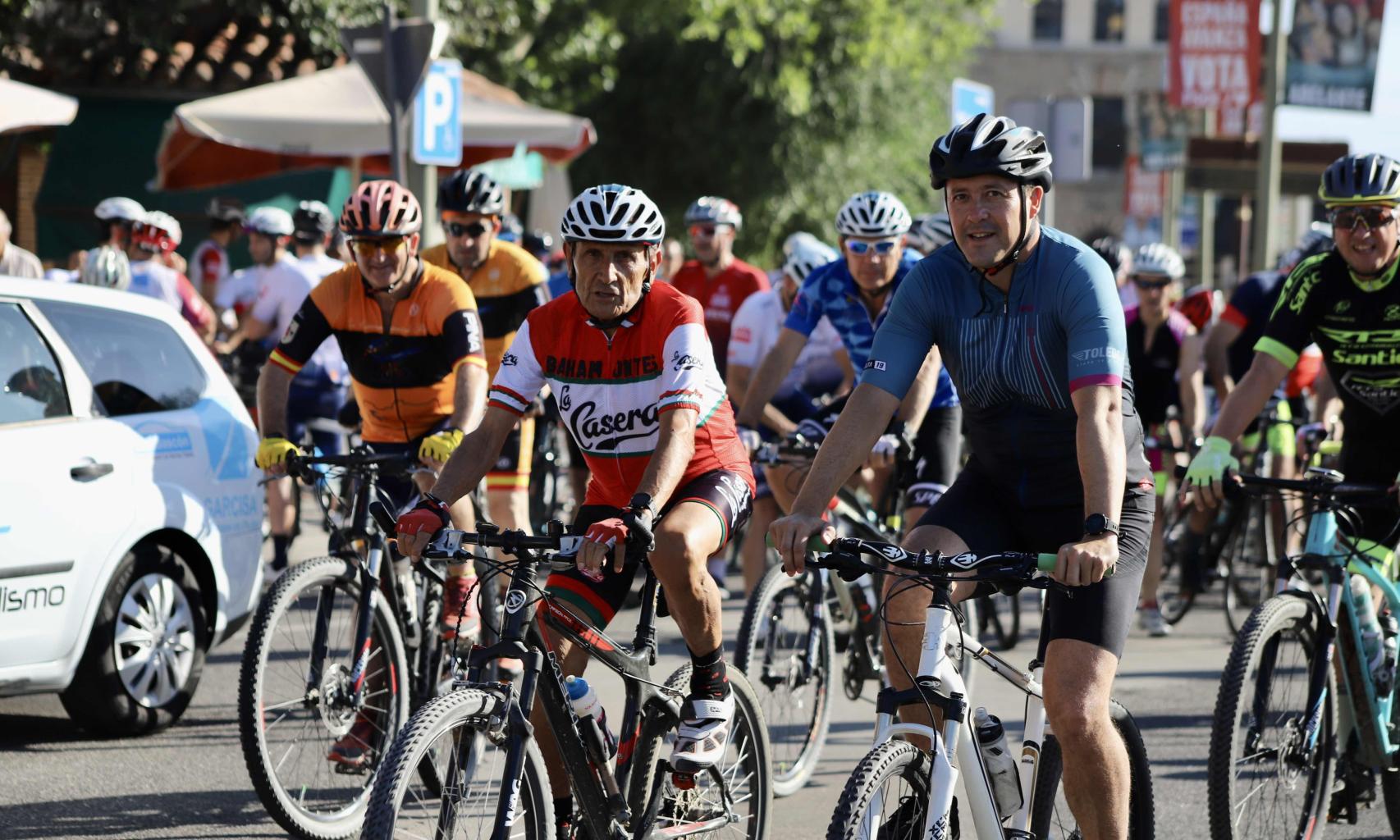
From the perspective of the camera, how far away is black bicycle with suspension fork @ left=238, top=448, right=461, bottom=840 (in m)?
5.42

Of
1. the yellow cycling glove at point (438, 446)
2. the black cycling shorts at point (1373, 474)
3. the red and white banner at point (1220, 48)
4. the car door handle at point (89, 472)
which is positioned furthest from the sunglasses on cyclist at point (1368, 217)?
the red and white banner at point (1220, 48)

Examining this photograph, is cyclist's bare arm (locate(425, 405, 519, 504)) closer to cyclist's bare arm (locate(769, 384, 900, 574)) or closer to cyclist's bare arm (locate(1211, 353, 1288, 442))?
cyclist's bare arm (locate(769, 384, 900, 574))

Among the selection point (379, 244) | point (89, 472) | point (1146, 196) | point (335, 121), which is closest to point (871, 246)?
point (379, 244)

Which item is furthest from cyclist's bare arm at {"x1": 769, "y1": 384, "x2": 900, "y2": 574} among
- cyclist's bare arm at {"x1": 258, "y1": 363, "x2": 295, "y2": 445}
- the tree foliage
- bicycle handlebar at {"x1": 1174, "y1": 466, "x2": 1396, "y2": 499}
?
the tree foliage

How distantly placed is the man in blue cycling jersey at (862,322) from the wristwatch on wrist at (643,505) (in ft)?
8.90

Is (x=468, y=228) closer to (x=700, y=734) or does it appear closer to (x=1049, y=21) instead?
(x=700, y=734)

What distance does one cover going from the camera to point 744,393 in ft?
29.0

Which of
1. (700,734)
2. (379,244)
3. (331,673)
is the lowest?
(331,673)

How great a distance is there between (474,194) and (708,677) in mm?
3532

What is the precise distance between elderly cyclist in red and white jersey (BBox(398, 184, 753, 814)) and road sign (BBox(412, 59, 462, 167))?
20.3ft

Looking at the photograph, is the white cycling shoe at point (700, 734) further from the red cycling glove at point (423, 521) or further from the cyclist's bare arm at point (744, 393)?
the cyclist's bare arm at point (744, 393)

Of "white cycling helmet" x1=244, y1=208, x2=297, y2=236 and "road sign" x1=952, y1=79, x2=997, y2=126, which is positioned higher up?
"road sign" x1=952, y1=79, x2=997, y2=126

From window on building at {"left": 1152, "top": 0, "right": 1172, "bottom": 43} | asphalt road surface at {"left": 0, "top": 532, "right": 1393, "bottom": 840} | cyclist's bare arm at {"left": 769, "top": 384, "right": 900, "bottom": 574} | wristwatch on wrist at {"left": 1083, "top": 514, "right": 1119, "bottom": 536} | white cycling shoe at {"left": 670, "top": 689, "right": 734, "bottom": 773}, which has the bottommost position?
asphalt road surface at {"left": 0, "top": 532, "right": 1393, "bottom": 840}

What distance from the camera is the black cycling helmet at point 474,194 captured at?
7586 millimetres
